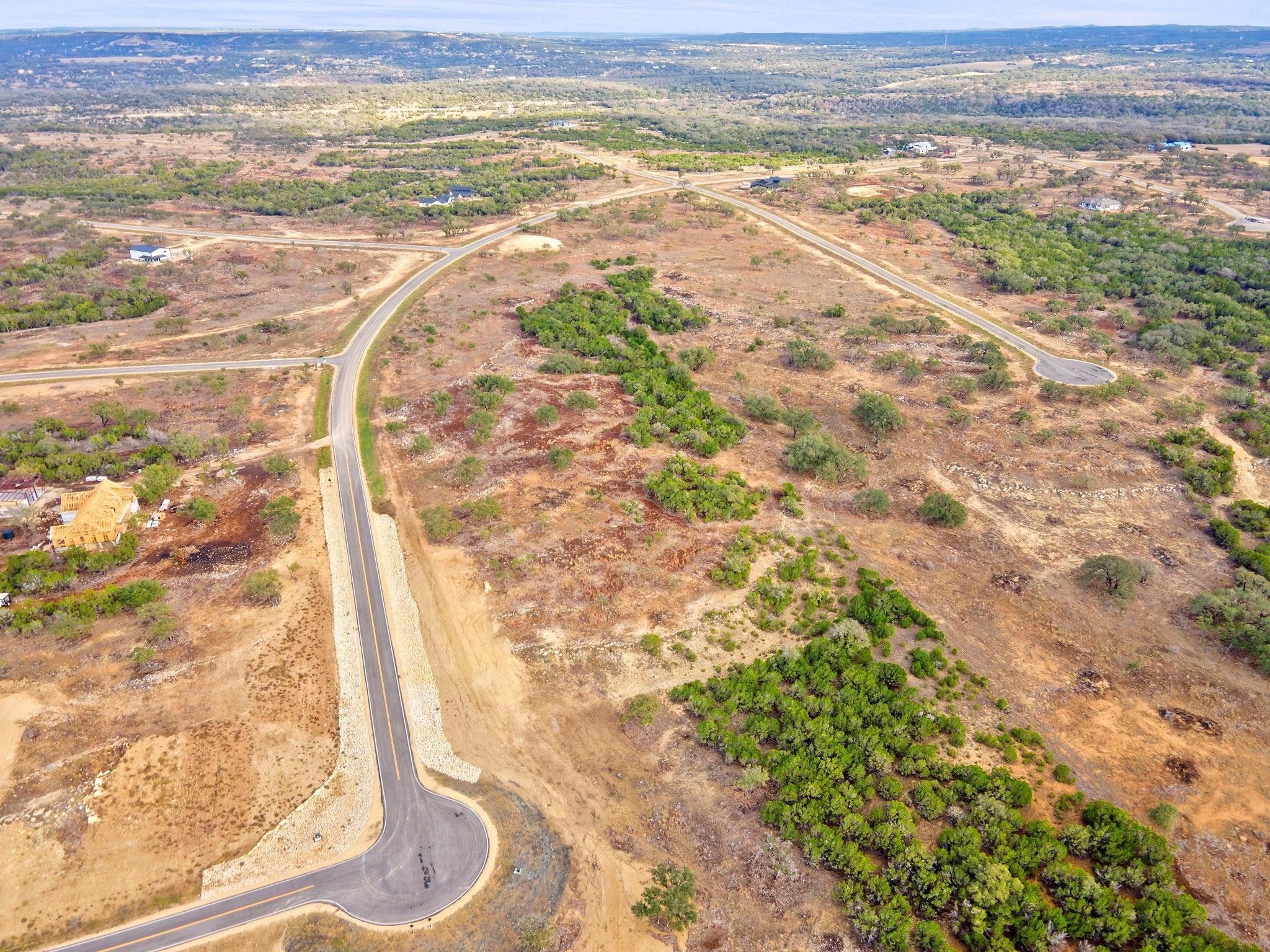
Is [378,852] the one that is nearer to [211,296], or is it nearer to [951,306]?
[951,306]

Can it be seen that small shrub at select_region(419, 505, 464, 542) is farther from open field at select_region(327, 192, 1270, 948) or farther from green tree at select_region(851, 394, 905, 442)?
green tree at select_region(851, 394, 905, 442)

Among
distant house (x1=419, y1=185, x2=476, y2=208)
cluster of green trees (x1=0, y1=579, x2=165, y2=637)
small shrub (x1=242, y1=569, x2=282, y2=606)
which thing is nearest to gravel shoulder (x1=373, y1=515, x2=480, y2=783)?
small shrub (x1=242, y1=569, x2=282, y2=606)

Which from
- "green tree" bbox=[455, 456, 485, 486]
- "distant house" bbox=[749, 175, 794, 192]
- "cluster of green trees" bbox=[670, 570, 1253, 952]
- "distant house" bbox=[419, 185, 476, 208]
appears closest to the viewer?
"cluster of green trees" bbox=[670, 570, 1253, 952]

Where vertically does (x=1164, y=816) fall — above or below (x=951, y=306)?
below

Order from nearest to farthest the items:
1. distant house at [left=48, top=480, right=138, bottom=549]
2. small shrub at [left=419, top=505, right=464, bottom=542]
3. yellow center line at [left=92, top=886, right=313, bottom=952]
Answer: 1. yellow center line at [left=92, top=886, right=313, bottom=952]
2. distant house at [left=48, top=480, right=138, bottom=549]
3. small shrub at [left=419, top=505, right=464, bottom=542]

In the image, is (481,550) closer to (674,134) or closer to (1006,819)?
(1006,819)

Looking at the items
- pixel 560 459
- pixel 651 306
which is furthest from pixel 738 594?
pixel 651 306

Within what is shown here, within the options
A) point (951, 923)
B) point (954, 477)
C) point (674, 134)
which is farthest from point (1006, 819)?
point (674, 134)
